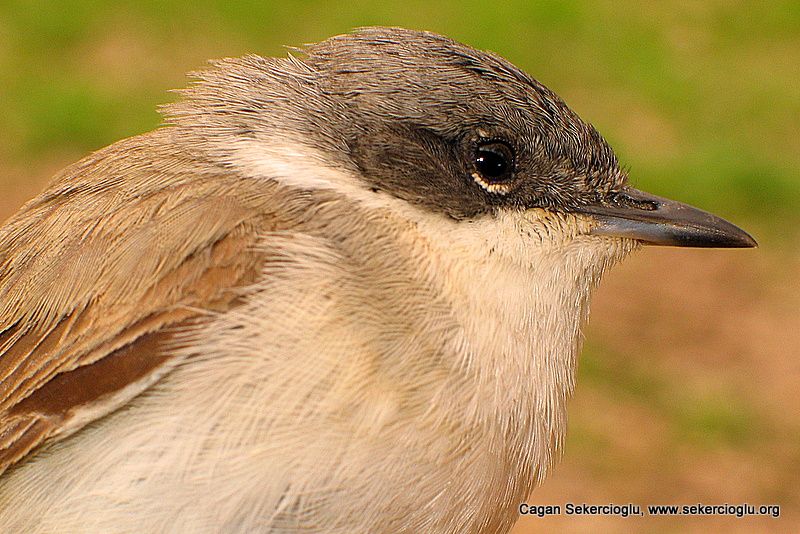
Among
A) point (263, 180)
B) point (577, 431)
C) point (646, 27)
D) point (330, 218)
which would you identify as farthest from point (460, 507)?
point (646, 27)

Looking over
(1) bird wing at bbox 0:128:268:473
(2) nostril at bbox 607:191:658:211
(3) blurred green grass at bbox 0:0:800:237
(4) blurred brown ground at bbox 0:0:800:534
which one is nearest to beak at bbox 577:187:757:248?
(2) nostril at bbox 607:191:658:211

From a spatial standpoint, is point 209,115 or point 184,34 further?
point 184,34

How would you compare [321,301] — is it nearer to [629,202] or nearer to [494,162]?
[494,162]

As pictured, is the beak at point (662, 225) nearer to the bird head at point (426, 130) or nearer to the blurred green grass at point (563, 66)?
the bird head at point (426, 130)

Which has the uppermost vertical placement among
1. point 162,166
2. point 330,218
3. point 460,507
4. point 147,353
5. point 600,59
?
point 600,59

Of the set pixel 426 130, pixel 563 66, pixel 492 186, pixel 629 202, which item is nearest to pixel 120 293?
pixel 426 130

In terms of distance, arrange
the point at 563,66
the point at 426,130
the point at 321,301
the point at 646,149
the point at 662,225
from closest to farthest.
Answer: the point at 321,301 → the point at 426,130 → the point at 662,225 → the point at 646,149 → the point at 563,66

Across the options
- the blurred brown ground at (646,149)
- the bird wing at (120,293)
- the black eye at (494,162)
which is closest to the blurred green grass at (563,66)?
the blurred brown ground at (646,149)

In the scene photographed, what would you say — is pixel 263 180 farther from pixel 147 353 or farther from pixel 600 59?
pixel 600 59
